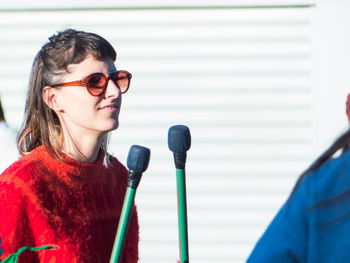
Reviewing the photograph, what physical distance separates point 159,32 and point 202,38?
400 millimetres

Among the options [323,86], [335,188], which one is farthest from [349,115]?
[323,86]

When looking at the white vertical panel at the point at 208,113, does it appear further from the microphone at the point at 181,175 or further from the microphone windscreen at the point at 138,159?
the microphone windscreen at the point at 138,159

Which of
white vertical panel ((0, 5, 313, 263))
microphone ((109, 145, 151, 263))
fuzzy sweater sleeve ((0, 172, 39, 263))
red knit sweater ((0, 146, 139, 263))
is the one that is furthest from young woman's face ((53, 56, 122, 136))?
white vertical panel ((0, 5, 313, 263))

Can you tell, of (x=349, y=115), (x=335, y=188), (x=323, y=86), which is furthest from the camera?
(x=323, y=86)

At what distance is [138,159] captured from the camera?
2.17 m

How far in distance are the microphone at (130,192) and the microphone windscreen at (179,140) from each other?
0.12 meters

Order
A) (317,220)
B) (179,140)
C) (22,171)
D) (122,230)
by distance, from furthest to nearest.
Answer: (22,171)
(179,140)
(122,230)
(317,220)

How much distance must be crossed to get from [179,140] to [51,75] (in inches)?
33.9

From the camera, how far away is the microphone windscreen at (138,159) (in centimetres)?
215

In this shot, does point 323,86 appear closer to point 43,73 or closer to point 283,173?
point 283,173

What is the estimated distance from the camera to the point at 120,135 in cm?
649

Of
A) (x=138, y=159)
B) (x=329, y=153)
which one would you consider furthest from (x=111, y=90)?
(x=329, y=153)

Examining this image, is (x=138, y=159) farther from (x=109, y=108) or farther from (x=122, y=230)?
(x=109, y=108)

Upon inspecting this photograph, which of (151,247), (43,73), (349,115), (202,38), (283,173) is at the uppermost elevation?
(202,38)
